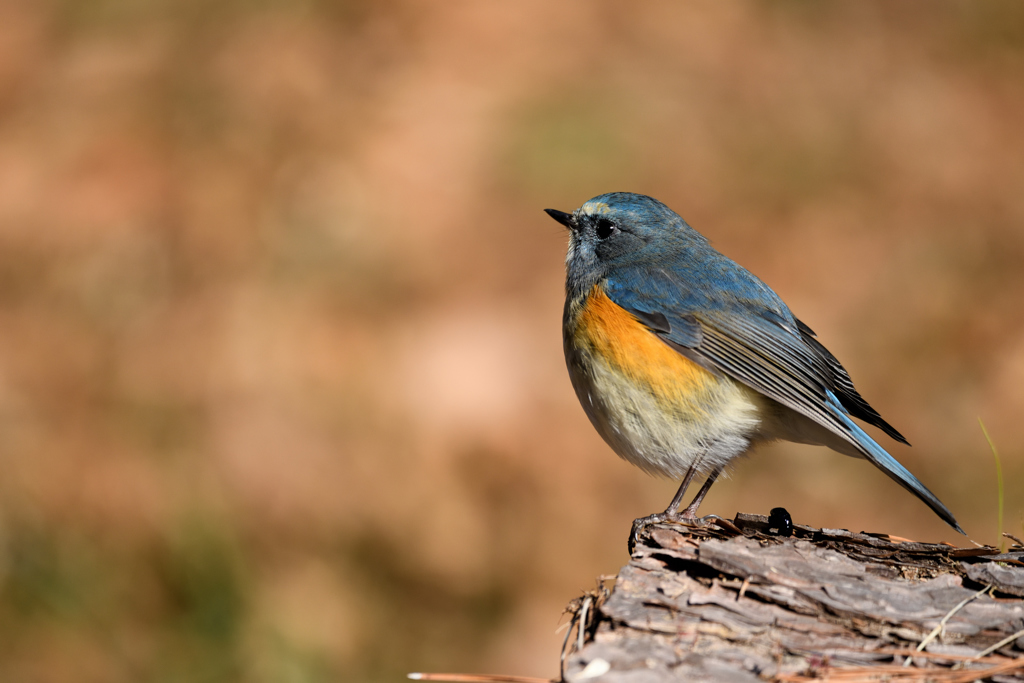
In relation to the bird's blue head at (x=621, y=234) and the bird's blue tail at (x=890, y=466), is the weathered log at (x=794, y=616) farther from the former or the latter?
the bird's blue head at (x=621, y=234)

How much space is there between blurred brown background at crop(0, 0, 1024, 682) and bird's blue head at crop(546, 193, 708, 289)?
102 inches

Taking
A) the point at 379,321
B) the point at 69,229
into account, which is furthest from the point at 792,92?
the point at 69,229

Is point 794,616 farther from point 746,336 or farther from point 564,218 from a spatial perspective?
point 564,218

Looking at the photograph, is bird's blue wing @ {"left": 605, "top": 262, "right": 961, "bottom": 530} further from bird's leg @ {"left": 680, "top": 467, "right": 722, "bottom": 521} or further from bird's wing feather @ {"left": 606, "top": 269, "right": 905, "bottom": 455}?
bird's leg @ {"left": 680, "top": 467, "right": 722, "bottom": 521}

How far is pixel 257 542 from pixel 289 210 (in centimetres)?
279

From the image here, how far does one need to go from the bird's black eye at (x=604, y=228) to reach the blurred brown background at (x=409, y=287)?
262 centimetres

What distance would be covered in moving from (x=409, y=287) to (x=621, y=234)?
127 inches

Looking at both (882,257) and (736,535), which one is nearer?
(736,535)

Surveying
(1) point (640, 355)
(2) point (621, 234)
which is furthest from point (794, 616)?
(2) point (621, 234)

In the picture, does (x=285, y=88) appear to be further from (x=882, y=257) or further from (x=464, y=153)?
(x=882, y=257)

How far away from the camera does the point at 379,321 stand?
7184 mm

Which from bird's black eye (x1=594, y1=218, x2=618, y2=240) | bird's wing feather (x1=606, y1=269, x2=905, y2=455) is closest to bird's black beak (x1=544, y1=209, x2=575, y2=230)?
bird's black eye (x1=594, y1=218, x2=618, y2=240)

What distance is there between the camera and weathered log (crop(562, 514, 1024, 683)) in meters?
2.41

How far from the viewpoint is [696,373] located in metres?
3.80
